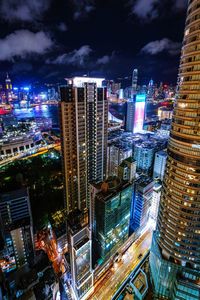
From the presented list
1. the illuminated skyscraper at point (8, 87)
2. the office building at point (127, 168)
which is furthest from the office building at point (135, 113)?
the illuminated skyscraper at point (8, 87)

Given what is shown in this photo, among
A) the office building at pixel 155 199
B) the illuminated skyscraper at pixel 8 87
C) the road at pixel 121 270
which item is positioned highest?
the illuminated skyscraper at pixel 8 87

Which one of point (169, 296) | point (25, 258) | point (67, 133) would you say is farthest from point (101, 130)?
point (169, 296)

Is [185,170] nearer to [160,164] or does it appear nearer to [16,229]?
[16,229]

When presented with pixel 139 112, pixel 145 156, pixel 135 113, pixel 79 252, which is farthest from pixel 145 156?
pixel 79 252

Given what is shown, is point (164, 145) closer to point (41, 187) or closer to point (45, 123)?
point (41, 187)

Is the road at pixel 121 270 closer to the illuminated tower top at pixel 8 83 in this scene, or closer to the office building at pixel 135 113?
the office building at pixel 135 113

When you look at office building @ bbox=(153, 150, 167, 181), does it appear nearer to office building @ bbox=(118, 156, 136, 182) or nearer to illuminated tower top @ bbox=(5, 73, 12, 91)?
office building @ bbox=(118, 156, 136, 182)
